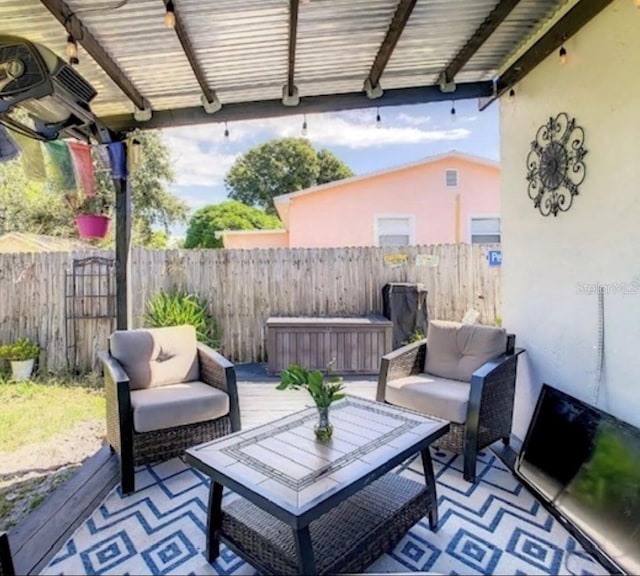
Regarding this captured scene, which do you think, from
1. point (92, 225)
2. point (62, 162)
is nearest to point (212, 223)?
point (92, 225)

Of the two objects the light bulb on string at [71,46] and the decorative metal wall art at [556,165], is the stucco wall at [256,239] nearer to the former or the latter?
the decorative metal wall art at [556,165]

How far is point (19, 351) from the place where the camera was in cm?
496

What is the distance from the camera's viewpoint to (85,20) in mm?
2322

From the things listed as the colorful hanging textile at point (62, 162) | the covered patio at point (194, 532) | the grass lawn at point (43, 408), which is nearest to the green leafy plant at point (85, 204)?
the colorful hanging textile at point (62, 162)

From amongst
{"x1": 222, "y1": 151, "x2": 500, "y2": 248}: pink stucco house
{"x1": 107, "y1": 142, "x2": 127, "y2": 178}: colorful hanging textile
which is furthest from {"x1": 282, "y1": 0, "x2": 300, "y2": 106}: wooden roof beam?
{"x1": 222, "y1": 151, "x2": 500, "y2": 248}: pink stucco house

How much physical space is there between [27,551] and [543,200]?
142 inches

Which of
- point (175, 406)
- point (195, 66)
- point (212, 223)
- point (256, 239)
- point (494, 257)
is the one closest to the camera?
point (175, 406)

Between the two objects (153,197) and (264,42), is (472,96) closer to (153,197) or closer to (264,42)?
(264,42)

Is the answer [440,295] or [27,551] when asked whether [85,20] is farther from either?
[440,295]

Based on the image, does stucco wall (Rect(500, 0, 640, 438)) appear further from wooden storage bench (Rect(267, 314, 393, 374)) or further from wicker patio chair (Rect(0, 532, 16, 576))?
wicker patio chair (Rect(0, 532, 16, 576))

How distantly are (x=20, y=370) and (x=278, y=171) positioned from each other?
15563 mm

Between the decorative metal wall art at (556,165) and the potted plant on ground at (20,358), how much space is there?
5.74 meters

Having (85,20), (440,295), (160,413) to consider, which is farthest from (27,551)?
(440,295)

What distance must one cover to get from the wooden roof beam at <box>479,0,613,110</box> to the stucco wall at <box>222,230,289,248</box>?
7319 mm
